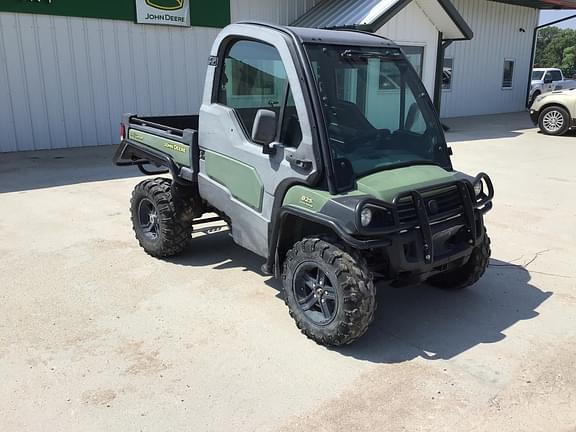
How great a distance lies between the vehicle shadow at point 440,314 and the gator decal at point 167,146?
100cm

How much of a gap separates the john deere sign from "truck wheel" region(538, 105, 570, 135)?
10.0 metres

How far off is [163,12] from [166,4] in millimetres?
199

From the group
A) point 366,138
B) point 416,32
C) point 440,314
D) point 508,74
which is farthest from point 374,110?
point 508,74

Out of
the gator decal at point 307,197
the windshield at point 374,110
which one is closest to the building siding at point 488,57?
the windshield at point 374,110

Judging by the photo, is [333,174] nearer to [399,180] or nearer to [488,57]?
[399,180]

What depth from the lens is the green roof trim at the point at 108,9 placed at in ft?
34.5

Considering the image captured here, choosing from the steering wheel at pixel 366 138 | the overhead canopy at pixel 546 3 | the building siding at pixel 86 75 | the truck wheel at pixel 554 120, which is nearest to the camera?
the steering wheel at pixel 366 138

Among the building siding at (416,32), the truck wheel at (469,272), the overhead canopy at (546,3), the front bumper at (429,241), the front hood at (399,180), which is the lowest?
the truck wheel at (469,272)

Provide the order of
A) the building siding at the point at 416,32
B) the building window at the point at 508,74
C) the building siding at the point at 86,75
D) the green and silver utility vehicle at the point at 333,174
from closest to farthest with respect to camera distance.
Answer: the green and silver utility vehicle at the point at 333,174 → the building siding at the point at 86,75 → the building siding at the point at 416,32 → the building window at the point at 508,74

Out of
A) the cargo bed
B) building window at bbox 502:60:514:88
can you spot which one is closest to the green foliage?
building window at bbox 502:60:514:88

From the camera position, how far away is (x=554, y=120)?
48.7 feet

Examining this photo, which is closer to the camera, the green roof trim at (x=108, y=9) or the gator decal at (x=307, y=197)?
the gator decal at (x=307, y=197)

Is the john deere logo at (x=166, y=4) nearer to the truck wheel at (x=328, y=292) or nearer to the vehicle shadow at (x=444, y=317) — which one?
the vehicle shadow at (x=444, y=317)

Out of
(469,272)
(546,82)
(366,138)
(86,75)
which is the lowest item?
(469,272)
